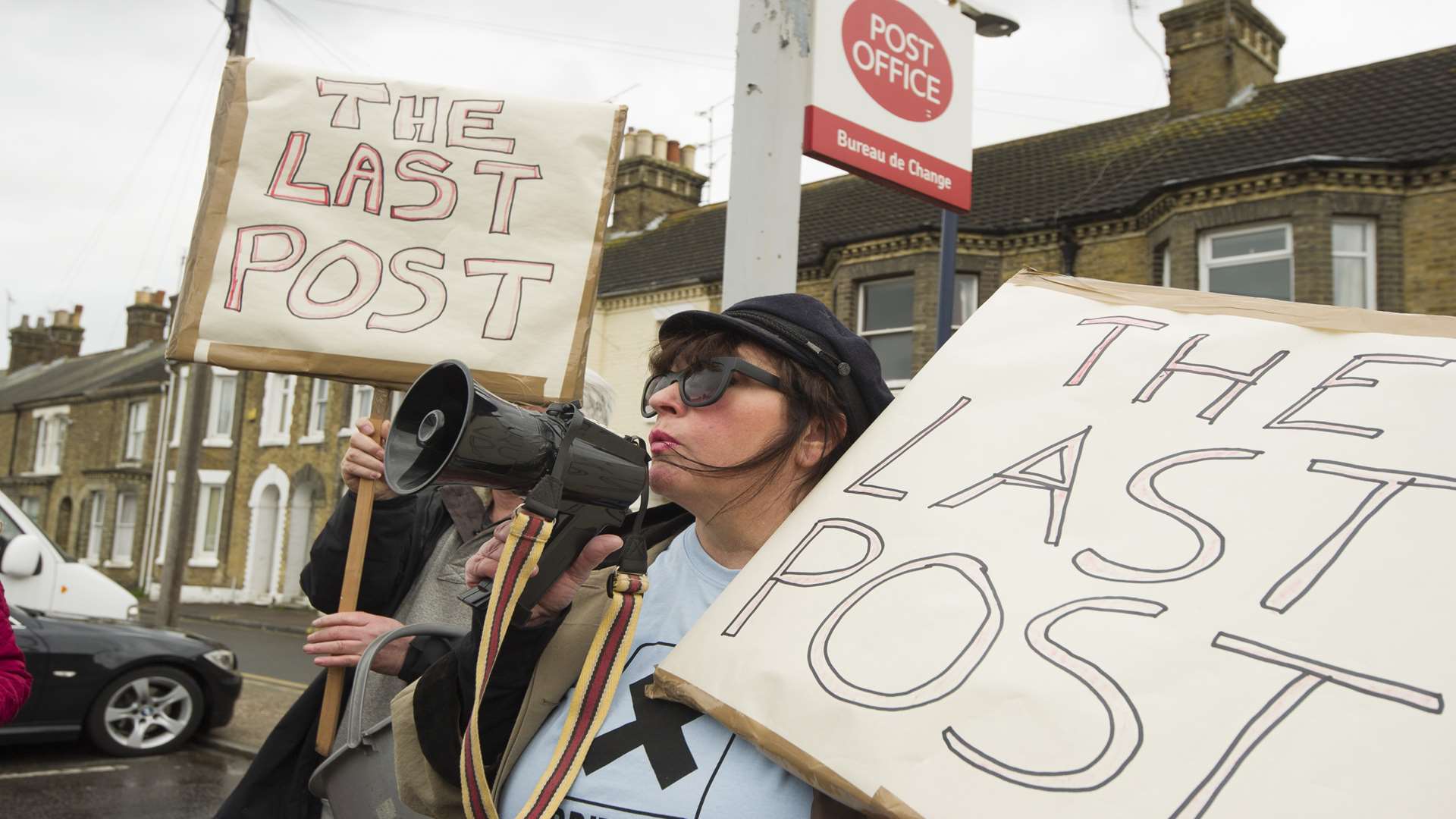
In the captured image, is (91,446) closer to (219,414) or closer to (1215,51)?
(219,414)

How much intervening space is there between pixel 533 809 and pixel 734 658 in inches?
13.3

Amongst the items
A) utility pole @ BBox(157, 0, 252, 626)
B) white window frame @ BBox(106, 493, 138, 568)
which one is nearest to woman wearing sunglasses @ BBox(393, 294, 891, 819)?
utility pole @ BBox(157, 0, 252, 626)

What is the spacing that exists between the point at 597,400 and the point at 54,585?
5409 mm

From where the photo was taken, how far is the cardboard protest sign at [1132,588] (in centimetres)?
109

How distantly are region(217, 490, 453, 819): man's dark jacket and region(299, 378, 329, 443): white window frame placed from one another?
2474 cm

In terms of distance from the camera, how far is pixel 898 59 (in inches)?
147

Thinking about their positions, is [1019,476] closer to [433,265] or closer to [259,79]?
[433,265]

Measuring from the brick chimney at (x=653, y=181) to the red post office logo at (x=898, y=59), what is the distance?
68.3ft

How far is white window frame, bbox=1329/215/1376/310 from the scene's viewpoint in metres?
13.8

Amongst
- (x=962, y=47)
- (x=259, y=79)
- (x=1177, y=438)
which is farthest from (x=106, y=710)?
(x=1177, y=438)

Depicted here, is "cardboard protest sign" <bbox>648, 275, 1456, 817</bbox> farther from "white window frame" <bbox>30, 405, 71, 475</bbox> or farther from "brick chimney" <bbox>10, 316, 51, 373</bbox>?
"brick chimney" <bbox>10, 316, 51, 373</bbox>

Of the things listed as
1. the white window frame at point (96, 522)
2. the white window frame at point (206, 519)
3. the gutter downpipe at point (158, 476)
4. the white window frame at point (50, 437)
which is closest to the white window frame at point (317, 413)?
the white window frame at point (206, 519)

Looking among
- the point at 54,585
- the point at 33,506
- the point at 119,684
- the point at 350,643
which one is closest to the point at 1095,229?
the point at 119,684

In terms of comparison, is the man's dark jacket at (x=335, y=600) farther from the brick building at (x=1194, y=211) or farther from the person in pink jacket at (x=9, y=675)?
the brick building at (x=1194, y=211)
